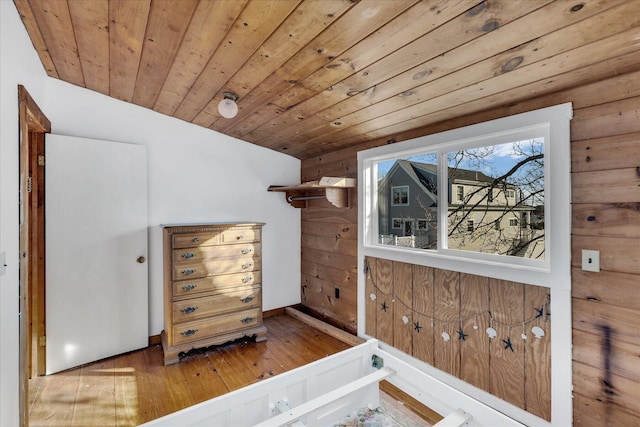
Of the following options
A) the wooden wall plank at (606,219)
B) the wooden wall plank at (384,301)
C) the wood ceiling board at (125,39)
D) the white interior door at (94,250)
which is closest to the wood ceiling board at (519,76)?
the wooden wall plank at (606,219)

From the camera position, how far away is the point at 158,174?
288 centimetres

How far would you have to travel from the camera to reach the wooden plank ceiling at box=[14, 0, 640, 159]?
1.21 m

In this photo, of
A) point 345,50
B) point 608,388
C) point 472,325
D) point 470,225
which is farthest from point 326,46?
point 608,388

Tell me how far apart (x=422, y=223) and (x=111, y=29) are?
7.87 feet

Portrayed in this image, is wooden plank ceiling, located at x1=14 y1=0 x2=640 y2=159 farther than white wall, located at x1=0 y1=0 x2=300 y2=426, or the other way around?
white wall, located at x1=0 y1=0 x2=300 y2=426

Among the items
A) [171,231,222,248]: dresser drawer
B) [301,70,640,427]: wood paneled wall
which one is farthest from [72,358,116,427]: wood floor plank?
[301,70,640,427]: wood paneled wall

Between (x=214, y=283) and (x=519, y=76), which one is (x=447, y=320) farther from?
(x=214, y=283)

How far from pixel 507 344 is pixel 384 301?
990 mm

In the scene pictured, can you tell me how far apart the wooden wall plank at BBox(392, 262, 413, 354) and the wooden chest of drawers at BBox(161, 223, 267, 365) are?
128 cm

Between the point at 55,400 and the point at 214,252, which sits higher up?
the point at 214,252

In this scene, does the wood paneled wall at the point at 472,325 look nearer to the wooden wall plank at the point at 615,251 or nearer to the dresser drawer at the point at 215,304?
the wooden wall plank at the point at 615,251

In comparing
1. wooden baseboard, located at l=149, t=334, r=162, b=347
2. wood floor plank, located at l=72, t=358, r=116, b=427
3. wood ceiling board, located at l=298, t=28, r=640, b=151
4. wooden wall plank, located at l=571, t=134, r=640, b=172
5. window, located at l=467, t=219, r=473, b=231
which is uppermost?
wood ceiling board, located at l=298, t=28, r=640, b=151

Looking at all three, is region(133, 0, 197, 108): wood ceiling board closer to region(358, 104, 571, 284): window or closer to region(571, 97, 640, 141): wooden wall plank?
region(358, 104, 571, 284): window

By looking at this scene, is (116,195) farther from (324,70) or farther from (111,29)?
(324,70)
